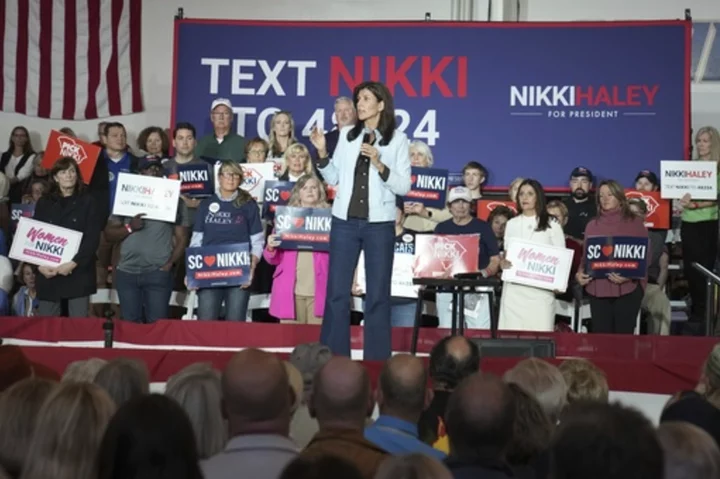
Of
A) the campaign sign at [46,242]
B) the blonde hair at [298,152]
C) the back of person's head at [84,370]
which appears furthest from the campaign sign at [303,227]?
the back of person's head at [84,370]

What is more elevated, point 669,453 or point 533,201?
point 533,201

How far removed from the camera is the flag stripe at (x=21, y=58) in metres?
14.7

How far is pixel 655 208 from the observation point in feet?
39.5

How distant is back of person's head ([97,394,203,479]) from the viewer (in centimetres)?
291

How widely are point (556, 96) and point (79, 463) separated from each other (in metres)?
10.7

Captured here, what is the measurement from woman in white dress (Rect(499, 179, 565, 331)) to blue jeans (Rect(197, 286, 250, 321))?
210 centimetres

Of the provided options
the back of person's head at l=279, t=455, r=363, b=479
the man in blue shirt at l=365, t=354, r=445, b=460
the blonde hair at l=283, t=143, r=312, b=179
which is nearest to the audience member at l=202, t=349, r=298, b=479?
the man in blue shirt at l=365, t=354, r=445, b=460

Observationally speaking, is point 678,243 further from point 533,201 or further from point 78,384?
point 78,384

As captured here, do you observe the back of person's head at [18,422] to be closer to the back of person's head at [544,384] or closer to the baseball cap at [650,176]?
the back of person's head at [544,384]

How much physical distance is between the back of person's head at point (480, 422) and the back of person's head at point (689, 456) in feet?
1.91

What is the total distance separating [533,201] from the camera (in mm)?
9977

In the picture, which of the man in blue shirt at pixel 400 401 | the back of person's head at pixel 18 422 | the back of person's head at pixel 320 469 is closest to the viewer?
the back of person's head at pixel 320 469

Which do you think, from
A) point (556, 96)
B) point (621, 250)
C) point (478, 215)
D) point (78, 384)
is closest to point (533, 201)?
point (621, 250)

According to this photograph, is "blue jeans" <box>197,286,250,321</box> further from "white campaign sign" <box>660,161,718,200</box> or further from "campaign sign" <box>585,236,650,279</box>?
"white campaign sign" <box>660,161,718,200</box>
